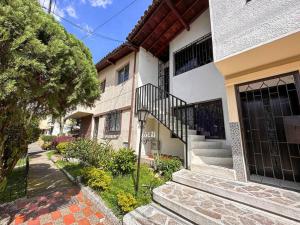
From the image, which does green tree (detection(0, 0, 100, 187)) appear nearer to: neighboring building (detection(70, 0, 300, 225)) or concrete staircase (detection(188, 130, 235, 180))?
neighboring building (detection(70, 0, 300, 225))

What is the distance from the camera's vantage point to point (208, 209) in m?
Result: 3.26

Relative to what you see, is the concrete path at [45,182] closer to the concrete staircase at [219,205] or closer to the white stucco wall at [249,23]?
the concrete staircase at [219,205]

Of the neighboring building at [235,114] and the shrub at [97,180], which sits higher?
the neighboring building at [235,114]

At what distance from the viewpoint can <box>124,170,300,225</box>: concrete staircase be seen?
9.55 feet

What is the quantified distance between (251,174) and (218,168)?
894 millimetres

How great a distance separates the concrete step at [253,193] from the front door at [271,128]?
20.8 inches

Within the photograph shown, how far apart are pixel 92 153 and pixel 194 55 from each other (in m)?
6.89

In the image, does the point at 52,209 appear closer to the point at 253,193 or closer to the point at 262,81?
the point at 253,193

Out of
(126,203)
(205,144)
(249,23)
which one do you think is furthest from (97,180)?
(249,23)

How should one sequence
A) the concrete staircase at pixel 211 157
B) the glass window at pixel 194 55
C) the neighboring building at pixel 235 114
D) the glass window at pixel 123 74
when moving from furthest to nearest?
the glass window at pixel 123 74 → the glass window at pixel 194 55 → the concrete staircase at pixel 211 157 → the neighboring building at pixel 235 114

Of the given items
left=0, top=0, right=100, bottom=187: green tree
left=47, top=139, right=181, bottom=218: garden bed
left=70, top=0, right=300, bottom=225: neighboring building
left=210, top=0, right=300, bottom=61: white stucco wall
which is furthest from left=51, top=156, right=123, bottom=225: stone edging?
left=210, top=0, right=300, bottom=61: white stucco wall

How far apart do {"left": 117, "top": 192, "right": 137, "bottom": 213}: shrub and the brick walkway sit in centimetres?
60

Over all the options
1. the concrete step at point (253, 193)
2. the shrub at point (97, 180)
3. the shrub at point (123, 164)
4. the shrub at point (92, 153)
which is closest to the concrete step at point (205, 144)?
the concrete step at point (253, 193)

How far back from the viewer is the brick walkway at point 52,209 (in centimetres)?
379
